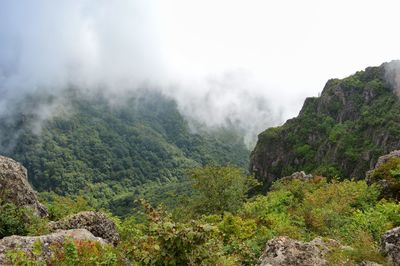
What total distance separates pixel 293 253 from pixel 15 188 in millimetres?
14162

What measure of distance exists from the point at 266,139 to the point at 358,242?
137m

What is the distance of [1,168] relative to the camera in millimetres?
20234

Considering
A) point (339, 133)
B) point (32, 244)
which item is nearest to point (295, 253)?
point (32, 244)

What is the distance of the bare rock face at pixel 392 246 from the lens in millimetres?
11227

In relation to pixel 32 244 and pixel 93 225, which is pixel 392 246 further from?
pixel 93 225

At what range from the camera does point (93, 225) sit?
19.1m

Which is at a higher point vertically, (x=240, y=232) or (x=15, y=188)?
(x=15, y=188)

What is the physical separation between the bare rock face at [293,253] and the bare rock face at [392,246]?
1.52 metres

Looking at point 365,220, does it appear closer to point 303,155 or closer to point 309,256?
point 309,256

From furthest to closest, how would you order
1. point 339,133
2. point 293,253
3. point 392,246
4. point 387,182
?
point 339,133 < point 387,182 < point 293,253 < point 392,246

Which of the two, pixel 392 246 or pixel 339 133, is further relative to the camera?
pixel 339 133

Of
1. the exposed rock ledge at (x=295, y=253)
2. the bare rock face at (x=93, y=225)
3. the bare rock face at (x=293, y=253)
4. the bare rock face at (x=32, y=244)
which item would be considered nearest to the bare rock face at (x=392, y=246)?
the exposed rock ledge at (x=295, y=253)

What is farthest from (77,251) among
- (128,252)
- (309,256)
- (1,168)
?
(1,168)

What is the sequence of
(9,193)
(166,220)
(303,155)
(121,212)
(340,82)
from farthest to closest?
(121,212) < (340,82) < (303,155) < (9,193) < (166,220)
